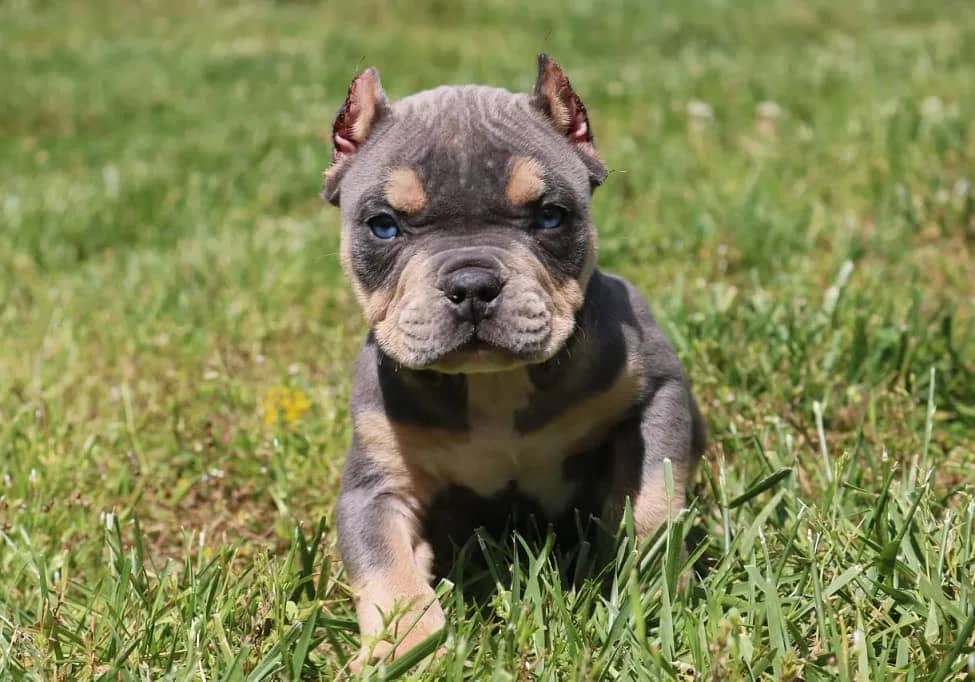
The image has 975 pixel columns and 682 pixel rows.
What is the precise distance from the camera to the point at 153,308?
19.9 ft

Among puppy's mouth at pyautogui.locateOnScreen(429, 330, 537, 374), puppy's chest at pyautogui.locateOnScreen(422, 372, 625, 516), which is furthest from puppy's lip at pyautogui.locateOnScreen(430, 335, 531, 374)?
puppy's chest at pyautogui.locateOnScreen(422, 372, 625, 516)

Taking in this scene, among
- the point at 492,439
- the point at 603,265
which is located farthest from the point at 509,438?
the point at 603,265

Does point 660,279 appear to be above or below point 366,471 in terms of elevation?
below

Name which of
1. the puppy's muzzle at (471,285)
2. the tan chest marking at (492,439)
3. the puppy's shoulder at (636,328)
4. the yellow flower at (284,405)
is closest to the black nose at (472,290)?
the puppy's muzzle at (471,285)

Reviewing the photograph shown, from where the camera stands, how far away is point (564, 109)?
3590mm

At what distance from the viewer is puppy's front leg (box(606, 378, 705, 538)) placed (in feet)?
11.1

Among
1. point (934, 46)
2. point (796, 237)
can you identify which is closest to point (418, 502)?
point (796, 237)

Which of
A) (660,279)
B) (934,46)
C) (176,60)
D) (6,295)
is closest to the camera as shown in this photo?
(660,279)

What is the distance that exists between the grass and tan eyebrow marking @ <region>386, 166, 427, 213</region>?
0.71m

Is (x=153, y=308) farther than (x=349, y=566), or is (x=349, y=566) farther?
(x=153, y=308)

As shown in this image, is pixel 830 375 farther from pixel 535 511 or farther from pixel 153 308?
pixel 153 308

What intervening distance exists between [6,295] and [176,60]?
7094mm

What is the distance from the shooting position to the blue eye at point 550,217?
335cm

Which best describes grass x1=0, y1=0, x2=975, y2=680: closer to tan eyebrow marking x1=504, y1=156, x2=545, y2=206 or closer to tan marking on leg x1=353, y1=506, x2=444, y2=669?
tan marking on leg x1=353, y1=506, x2=444, y2=669
